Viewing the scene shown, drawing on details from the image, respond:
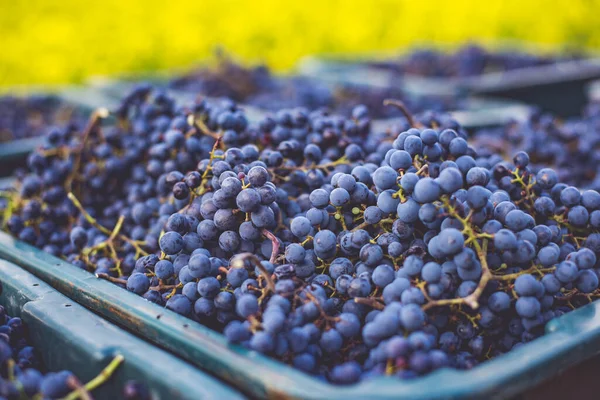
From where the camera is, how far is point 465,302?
97cm

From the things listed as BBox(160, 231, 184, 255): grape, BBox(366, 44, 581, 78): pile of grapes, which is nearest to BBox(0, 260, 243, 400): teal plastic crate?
BBox(160, 231, 184, 255): grape

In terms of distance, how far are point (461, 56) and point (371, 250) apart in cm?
345

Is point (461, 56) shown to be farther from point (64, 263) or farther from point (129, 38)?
point (64, 263)

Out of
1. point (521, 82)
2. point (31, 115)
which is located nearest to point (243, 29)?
point (31, 115)

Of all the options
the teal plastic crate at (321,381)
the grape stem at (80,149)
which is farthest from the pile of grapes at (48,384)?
the grape stem at (80,149)

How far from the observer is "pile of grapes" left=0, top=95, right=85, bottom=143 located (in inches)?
114

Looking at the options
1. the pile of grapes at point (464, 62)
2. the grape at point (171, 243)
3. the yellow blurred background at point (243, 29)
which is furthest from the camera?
the yellow blurred background at point (243, 29)

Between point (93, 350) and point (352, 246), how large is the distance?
0.50 metres

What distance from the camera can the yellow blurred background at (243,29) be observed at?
431cm

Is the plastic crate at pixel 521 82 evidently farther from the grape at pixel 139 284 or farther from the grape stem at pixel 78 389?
the grape stem at pixel 78 389

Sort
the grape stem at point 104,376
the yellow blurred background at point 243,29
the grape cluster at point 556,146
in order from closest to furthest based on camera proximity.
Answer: the grape stem at point 104,376
the grape cluster at point 556,146
the yellow blurred background at point 243,29

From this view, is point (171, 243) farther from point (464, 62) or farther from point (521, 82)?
point (464, 62)

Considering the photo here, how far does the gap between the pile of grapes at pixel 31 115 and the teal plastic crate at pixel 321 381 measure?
1.85 m

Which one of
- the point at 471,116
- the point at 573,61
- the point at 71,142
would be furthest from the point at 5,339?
the point at 573,61
